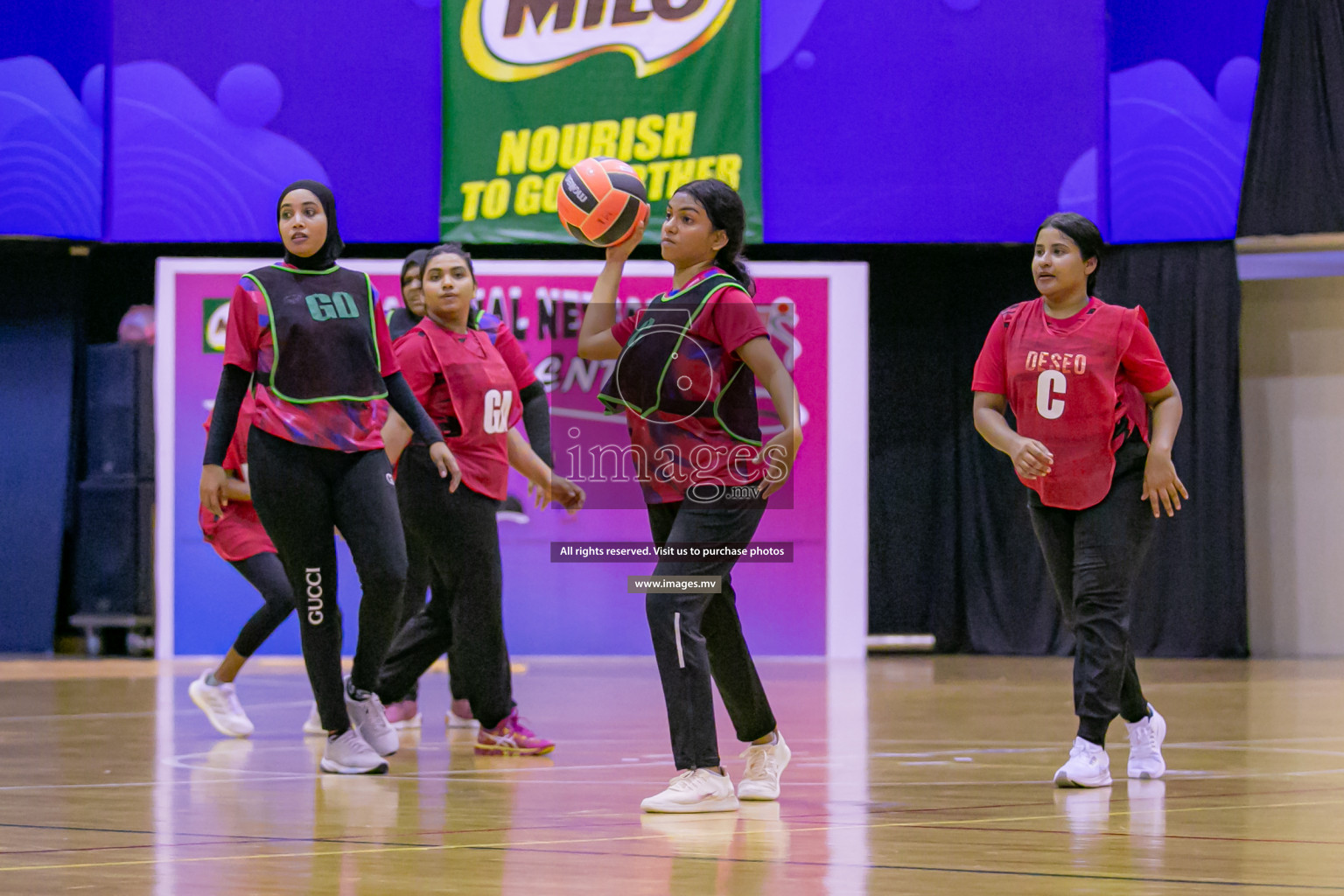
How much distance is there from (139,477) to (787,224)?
16.0ft

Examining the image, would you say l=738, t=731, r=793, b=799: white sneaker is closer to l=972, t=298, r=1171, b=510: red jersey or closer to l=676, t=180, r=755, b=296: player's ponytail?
l=972, t=298, r=1171, b=510: red jersey

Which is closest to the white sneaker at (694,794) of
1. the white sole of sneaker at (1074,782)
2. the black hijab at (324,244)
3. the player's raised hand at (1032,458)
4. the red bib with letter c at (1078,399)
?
the white sole of sneaker at (1074,782)

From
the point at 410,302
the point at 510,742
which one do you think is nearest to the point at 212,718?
the point at 510,742

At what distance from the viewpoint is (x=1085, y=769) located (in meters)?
4.59

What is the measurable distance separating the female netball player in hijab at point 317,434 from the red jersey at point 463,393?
66 centimetres

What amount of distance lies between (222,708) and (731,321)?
10.3 ft

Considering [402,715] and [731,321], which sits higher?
[731,321]

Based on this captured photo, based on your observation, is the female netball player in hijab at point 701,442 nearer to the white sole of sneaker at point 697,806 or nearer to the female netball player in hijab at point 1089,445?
the white sole of sneaker at point 697,806

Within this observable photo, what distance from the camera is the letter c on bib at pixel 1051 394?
486cm

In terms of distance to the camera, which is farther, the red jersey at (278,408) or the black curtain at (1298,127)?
the black curtain at (1298,127)

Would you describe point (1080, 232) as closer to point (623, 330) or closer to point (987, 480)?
point (623, 330)

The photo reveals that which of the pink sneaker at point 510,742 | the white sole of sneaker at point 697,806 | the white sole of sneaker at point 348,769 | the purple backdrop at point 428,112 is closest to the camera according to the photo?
the white sole of sneaker at point 697,806

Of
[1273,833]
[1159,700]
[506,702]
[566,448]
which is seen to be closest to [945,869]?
[1273,833]

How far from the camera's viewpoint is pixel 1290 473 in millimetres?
12094
